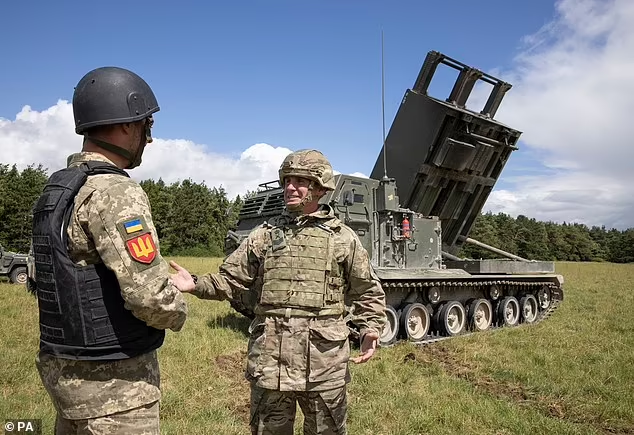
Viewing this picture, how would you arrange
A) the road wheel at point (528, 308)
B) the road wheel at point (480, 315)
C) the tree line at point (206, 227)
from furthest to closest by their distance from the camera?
the tree line at point (206, 227) < the road wheel at point (528, 308) < the road wheel at point (480, 315)

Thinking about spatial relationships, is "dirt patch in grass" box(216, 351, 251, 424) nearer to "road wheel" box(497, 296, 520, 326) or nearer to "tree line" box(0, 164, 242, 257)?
"road wheel" box(497, 296, 520, 326)

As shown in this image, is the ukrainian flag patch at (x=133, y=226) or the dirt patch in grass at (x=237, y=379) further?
the dirt patch in grass at (x=237, y=379)

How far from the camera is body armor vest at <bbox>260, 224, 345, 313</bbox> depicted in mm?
2893

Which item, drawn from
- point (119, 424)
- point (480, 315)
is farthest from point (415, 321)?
point (119, 424)

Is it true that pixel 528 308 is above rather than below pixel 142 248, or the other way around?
below

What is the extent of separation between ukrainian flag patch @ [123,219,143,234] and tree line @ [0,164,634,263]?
8.44 metres

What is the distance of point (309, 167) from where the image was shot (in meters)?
2.98

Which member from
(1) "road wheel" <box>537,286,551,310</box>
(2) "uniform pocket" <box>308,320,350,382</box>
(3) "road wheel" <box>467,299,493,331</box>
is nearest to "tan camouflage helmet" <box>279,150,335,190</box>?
(2) "uniform pocket" <box>308,320,350,382</box>

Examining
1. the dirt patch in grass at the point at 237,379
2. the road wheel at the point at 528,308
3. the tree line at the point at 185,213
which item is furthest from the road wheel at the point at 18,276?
the tree line at the point at 185,213

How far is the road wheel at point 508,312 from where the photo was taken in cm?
1044

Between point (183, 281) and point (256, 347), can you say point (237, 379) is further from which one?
point (183, 281)

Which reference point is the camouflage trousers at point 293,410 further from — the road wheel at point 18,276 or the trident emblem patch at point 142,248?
the road wheel at point 18,276

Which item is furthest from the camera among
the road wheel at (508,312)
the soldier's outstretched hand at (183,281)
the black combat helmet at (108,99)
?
the road wheel at (508,312)

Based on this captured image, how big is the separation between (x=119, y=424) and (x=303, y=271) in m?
1.29
